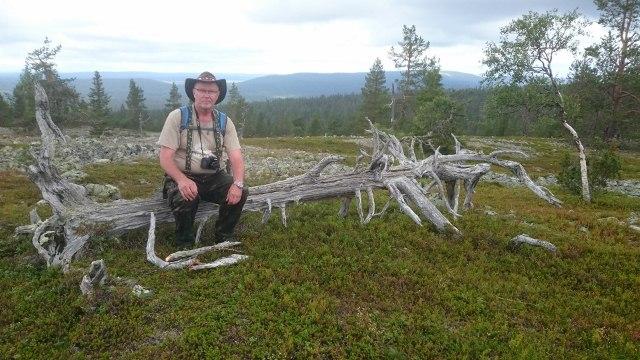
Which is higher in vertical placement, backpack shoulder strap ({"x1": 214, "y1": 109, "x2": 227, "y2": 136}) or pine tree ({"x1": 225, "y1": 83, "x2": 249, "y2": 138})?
pine tree ({"x1": 225, "y1": 83, "x2": 249, "y2": 138})

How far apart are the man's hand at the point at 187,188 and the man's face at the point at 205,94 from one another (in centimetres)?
142

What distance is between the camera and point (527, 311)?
7156mm

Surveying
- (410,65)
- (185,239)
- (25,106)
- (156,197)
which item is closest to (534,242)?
(185,239)

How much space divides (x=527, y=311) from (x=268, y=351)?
4452 mm

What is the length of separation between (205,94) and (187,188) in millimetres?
1750

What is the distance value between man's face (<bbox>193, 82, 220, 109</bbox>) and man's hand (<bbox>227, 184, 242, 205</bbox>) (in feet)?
5.17

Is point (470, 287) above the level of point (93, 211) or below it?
below

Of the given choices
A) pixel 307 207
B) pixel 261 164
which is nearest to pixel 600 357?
pixel 307 207

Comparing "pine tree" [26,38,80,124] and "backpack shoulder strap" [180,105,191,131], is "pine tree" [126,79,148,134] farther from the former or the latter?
"backpack shoulder strap" [180,105,191,131]

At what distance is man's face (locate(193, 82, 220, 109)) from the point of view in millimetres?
7707

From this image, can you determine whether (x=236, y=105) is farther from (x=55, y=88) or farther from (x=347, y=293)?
(x=347, y=293)

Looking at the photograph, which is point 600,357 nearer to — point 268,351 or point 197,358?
point 268,351

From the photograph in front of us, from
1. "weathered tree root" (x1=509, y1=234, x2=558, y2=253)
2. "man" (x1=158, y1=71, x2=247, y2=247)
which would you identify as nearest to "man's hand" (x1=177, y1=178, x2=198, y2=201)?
"man" (x1=158, y1=71, x2=247, y2=247)

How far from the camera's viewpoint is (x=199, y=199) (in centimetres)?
823
